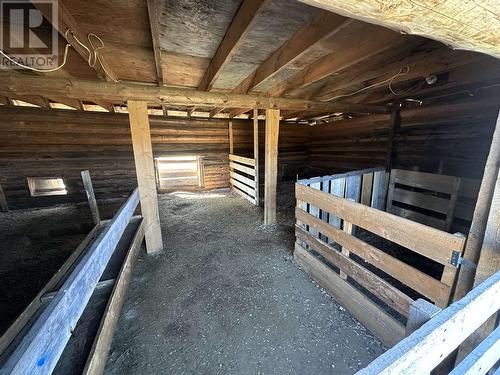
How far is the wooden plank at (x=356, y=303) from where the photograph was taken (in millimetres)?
1642

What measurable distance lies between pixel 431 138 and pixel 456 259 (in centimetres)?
403

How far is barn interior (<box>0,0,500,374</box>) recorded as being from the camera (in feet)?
4.12

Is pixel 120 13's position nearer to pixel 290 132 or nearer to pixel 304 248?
pixel 304 248

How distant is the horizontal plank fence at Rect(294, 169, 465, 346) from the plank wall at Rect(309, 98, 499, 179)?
262 centimetres

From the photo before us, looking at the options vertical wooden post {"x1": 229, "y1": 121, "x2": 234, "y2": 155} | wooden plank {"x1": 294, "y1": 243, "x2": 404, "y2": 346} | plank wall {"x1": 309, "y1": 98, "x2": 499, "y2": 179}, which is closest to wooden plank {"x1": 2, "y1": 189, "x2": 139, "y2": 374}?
wooden plank {"x1": 294, "y1": 243, "x2": 404, "y2": 346}

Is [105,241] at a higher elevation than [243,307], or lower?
higher

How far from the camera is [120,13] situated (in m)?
1.45

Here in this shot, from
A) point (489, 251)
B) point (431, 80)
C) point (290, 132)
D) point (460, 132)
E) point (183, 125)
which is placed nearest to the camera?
point (489, 251)

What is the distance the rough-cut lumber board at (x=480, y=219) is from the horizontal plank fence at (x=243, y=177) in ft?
13.1

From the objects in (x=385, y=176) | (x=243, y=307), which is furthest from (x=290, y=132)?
(x=243, y=307)

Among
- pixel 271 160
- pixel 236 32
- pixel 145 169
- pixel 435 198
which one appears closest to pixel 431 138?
pixel 435 198

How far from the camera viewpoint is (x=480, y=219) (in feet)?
3.98

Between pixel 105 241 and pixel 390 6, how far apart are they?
217 centimetres

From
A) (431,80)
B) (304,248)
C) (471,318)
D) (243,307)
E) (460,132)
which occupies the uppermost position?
(431,80)
